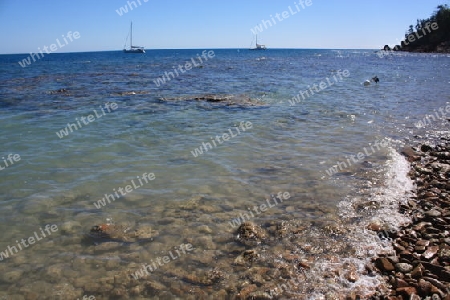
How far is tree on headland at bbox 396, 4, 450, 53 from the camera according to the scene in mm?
108188

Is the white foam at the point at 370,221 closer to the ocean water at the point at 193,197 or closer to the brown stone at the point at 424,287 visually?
the ocean water at the point at 193,197

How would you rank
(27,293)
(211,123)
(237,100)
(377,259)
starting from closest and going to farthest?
(27,293), (377,259), (211,123), (237,100)

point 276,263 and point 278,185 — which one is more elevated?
point 278,185

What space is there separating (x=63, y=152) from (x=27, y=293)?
22.1ft

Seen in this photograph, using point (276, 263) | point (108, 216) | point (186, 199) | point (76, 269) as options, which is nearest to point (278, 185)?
point (186, 199)

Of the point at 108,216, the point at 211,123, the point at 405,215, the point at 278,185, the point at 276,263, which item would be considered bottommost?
the point at 405,215

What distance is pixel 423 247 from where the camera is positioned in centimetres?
570

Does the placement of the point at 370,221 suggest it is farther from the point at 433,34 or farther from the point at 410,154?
the point at 433,34

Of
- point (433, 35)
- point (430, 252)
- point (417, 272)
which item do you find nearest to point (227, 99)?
point (430, 252)

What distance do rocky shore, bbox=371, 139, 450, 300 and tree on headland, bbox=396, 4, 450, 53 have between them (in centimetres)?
11594

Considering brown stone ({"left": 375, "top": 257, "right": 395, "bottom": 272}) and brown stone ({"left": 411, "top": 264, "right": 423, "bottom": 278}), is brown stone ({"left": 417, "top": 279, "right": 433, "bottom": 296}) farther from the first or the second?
Answer: brown stone ({"left": 375, "top": 257, "right": 395, "bottom": 272})

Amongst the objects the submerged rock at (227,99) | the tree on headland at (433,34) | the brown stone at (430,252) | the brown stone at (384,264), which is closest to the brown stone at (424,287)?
the brown stone at (384,264)

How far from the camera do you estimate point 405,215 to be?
23.1 ft

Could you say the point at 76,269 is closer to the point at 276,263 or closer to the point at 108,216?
the point at 108,216
